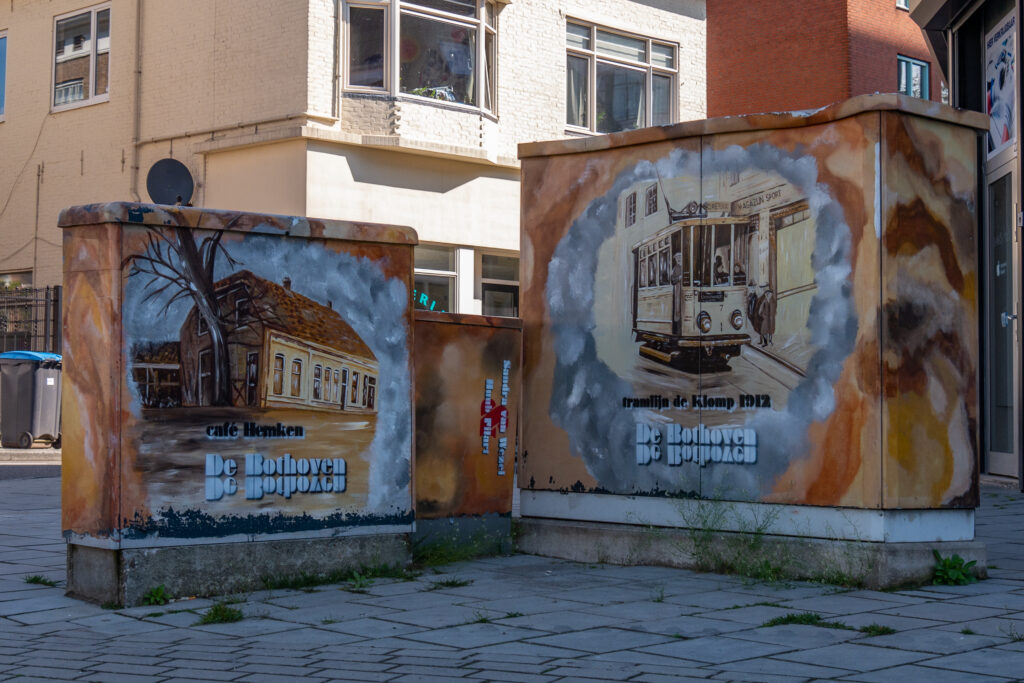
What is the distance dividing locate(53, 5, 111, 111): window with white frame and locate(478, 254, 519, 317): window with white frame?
7184 millimetres

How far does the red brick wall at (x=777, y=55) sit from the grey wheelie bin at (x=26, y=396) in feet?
63.6

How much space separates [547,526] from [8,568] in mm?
3532

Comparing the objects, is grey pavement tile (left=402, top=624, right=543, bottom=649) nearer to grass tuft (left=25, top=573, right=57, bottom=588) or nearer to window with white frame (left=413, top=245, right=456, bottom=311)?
grass tuft (left=25, top=573, right=57, bottom=588)

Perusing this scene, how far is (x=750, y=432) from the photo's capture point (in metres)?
7.76

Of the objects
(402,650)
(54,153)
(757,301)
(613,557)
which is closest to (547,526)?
(613,557)

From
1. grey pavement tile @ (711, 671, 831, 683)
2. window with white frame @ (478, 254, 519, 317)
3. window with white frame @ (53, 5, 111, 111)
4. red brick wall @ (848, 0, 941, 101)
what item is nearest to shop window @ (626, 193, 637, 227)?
grey pavement tile @ (711, 671, 831, 683)

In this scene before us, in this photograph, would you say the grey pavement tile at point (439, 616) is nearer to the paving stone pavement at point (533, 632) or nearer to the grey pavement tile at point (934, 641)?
the paving stone pavement at point (533, 632)

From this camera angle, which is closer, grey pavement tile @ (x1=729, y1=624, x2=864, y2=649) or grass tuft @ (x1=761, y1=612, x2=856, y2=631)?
grey pavement tile @ (x1=729, y1=624, x2=864, y2=649)

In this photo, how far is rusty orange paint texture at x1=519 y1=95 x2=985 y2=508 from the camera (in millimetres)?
7293

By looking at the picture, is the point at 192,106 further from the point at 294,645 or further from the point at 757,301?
the point at 294,645

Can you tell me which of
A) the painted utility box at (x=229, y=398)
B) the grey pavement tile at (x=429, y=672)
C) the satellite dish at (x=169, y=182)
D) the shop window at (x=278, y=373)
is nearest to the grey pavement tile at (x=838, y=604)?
the grey pavement tile at (x=429, y=672)

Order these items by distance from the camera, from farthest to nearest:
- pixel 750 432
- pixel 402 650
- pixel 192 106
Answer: pixel 192 106 < pixel 750 432 < pixel 402 650

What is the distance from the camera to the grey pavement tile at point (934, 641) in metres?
5.47

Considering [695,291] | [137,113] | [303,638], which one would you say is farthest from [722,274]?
[137,113]
